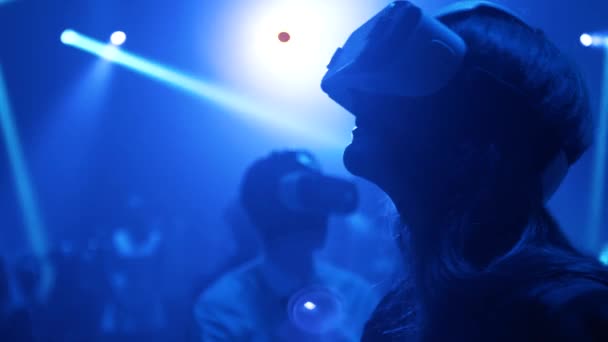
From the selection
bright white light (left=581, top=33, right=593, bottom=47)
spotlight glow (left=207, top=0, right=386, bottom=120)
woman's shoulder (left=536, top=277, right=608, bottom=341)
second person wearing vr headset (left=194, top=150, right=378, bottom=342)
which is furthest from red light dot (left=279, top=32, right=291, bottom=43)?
woman's shoulder (left=536, top=277, right=608, bottom=341)

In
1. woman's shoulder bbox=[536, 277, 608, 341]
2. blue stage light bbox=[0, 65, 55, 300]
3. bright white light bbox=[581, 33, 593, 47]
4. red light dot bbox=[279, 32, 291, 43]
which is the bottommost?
woman's shoulder bbox=[536, 277, 608, 341]

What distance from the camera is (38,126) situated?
710 centimetres

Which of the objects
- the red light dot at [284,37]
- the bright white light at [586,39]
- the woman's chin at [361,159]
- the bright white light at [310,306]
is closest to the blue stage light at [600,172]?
the bright white light at [586,39]

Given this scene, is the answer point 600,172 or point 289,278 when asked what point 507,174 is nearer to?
point 289,278

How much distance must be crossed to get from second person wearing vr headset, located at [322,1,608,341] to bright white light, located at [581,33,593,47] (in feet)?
13.4

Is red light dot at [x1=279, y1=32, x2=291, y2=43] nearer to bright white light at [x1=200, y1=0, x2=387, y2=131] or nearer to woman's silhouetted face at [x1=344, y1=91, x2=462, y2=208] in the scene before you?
bright white light at [x1=200, y1=0, x2=387, y2=131]

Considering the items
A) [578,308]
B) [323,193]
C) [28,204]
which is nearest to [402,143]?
[578,308]

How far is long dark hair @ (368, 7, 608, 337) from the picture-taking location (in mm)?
823

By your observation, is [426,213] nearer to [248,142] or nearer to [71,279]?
[71,279]

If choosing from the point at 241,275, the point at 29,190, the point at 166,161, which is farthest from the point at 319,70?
the point at 29,190

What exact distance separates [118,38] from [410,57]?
5.07 m

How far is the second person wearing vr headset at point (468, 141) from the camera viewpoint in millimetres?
826

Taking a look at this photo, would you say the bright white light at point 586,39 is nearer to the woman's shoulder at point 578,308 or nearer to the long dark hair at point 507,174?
the long dark hair at point 507,174

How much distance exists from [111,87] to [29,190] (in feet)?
6.52
